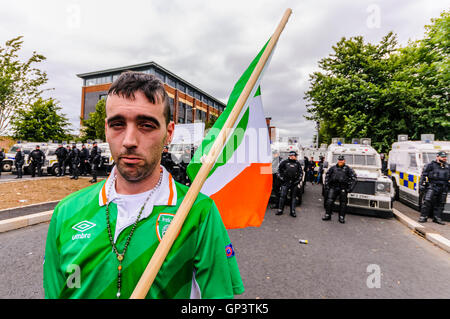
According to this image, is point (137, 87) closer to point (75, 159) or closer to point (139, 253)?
point (139, 253)

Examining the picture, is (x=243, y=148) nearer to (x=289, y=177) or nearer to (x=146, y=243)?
(x=146, y=243)

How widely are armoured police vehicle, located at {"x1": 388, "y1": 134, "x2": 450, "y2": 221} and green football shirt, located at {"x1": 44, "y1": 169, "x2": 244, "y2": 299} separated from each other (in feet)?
31.8

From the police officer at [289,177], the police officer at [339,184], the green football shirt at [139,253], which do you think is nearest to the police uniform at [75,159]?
the police officer at [289,177]

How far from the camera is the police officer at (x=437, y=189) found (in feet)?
23.1

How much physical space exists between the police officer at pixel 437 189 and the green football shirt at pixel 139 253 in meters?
8.49

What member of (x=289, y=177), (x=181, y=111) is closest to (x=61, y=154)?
(x=289, y=177)

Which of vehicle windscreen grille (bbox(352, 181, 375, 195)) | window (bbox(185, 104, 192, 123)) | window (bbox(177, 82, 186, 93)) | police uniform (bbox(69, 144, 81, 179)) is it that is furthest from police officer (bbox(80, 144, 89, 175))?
window (bbox(185, 104, 192, 123))

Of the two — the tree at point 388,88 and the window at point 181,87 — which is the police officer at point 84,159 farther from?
the window at point 181,87

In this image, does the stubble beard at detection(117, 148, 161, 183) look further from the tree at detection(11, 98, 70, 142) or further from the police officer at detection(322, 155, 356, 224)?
the tree at detection(11, 98, 70, 142)

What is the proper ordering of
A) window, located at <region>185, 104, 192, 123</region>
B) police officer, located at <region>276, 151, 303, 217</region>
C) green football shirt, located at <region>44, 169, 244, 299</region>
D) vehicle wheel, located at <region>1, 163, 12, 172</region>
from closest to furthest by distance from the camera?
green football shirt, located at <region>44, 169, 244, 299</region> → police officer, located at <region>276, 151, 303, 217</region> → vehicle wheel, located at <region>1, 163, 12, 172</region> → window, located at <region>185, 104, 192, 123</region>

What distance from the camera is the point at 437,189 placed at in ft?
23.4

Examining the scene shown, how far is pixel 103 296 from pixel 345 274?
3.85 metres

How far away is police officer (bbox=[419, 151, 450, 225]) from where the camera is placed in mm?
7047

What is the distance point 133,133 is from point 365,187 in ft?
27.9
